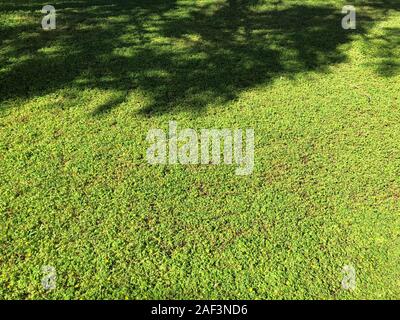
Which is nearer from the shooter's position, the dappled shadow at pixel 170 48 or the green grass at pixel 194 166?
the green grass at pixel 194 166

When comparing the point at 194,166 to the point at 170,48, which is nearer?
the point at 194,166

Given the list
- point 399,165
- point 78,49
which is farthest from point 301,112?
point 78,49

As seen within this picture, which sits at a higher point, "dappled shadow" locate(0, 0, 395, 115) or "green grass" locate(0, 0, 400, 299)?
"dappled shadow" locate(0, 0, 395, 115)

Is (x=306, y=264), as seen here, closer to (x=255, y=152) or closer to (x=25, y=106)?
(x=255, y=152)

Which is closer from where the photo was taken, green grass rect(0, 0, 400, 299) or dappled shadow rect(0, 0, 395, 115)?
green grass rect(0, 0, 400, 299)

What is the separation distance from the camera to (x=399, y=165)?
5289mm

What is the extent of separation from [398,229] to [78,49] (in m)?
5.37

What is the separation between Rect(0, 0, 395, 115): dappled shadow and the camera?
253 inches

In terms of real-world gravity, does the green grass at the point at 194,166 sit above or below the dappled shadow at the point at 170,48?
below

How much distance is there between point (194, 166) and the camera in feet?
17.1

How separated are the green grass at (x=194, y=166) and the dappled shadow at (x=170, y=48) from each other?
3 cm

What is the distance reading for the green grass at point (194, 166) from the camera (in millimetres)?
4121

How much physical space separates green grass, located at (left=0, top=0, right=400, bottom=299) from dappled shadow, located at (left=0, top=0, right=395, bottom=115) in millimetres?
33

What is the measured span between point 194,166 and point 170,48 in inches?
115
